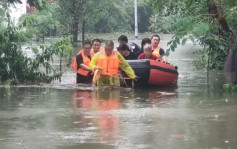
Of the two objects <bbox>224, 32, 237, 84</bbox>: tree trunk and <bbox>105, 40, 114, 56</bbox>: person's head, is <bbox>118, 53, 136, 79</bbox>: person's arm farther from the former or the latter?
<bbox>224, 32, 237, 84</bbox>: tree trunk

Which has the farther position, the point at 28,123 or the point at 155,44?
the point at 155,44

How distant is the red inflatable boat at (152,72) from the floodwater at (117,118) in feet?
0.94

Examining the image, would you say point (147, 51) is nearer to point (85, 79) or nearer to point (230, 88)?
point (85, 79)

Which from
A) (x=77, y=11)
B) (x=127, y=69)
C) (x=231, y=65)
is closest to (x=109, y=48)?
(x=127, y=69)

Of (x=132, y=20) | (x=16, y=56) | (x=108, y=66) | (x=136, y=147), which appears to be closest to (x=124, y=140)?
(x=136, y=147)

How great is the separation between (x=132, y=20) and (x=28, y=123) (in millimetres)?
68711

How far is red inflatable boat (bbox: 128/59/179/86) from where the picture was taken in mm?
15578

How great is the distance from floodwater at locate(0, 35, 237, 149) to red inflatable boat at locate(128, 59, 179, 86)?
285mm

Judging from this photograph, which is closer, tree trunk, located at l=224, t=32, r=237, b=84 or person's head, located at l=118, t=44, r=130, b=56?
person's head, located at l=118, t=44, r=130, b=56

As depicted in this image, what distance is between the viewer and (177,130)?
909cm

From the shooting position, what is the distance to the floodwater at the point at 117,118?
27.2 ft

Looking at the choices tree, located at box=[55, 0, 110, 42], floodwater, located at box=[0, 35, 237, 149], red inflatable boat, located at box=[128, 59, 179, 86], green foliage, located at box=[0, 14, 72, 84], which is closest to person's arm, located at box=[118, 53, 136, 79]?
red inflatable boat, located at box=[128, 59, 179, 86]

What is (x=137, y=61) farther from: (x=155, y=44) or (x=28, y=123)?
(x=28, y=123)

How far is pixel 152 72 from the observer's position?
51.4 ft
